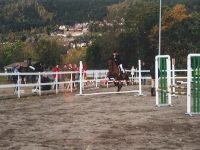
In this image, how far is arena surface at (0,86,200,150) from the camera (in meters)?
10.3

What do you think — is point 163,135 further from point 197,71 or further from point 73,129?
point 197,71

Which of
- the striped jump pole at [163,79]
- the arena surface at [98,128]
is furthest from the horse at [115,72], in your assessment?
the arena surface at [98,128]

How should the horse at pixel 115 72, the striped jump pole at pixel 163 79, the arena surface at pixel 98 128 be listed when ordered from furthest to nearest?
the horse at pixel 115 72, the striped jump pole at pixel 163 79, the arena surface at pixel 98 128

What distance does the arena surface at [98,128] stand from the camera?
10328 millimetres

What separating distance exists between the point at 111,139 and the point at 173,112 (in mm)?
6190

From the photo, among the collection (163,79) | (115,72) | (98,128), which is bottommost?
Answer: (98,128)

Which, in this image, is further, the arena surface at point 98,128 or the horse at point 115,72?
the horse at point 115,72

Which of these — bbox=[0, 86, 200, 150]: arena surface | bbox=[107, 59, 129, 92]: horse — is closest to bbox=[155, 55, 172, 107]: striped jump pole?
bbox=[0, 86, 200, 150]: arena surface

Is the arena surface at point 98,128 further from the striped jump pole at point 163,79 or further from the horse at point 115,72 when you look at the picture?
the horse at point 115,72

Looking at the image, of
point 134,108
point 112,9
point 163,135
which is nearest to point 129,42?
point 112,9

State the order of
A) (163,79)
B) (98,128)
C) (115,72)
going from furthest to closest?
(115,72) → (163,79) → (98,128)

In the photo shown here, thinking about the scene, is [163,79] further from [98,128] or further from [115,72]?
[115,72]

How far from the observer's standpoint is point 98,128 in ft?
41.6

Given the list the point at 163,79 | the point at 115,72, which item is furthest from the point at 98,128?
the point at 115,72
